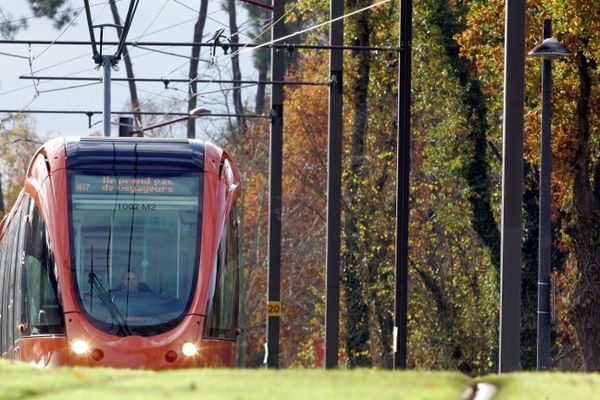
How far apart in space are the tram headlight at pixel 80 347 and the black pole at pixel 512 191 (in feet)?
17.9

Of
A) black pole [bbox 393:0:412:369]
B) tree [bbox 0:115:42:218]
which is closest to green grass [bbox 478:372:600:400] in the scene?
black pole [bbox 393:0:412:369]

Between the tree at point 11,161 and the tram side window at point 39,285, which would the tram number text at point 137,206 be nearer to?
the tram side window at point 39,285

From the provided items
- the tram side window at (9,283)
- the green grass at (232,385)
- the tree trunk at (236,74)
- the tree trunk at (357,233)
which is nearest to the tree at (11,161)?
the tree trunk at (236,74)

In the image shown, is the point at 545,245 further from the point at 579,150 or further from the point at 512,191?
the point at 579,150

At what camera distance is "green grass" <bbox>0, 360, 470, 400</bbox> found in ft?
31.2

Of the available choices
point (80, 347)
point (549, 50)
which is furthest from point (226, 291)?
point (549, 50)

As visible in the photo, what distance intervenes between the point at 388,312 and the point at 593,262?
15557mm

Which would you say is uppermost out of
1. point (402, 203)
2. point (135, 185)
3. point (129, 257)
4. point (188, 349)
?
point (402, 203)

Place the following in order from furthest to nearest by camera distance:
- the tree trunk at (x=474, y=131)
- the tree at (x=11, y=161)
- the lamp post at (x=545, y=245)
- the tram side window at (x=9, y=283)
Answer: the tree at (x=11, y=161) < the tree trunk at (x=474, y=131) < the lamp post at (x=545, y=245) < the tram side window at (x=9, y=283)

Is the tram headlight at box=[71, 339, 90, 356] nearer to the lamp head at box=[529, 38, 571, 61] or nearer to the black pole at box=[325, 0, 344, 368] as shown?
the lamp head at box=[529, 38, 571, 61]

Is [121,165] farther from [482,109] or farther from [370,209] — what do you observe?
[370,209]

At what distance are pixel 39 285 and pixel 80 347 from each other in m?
1.07

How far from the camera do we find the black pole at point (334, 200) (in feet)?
112

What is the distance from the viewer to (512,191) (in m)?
22.8
